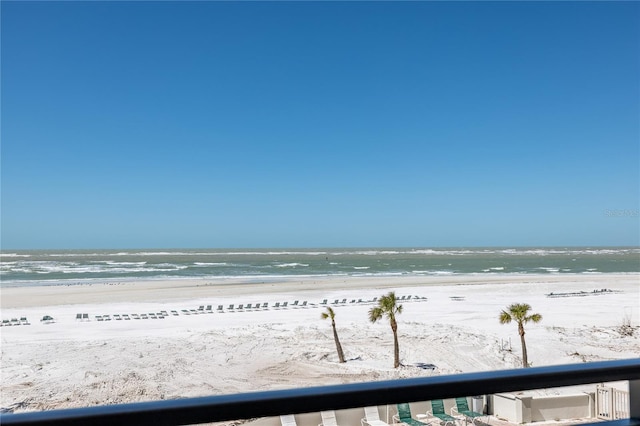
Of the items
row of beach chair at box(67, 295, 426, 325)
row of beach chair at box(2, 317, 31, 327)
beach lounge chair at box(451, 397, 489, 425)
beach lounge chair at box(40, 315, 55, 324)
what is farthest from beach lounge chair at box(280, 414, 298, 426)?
beach lounge chair at box(40, 315, 55, 324)

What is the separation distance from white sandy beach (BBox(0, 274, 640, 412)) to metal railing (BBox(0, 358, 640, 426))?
23.5ft

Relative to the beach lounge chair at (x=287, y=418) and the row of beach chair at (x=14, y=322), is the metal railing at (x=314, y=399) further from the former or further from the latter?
the row of beach chair at (x=14, y=322)

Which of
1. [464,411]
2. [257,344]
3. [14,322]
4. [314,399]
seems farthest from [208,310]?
[314,399]

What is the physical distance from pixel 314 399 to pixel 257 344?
1028 cm

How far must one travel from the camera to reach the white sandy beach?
Result: 8.05 meters

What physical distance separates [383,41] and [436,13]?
161 cm

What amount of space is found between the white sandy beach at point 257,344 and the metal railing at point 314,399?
7.18 metres

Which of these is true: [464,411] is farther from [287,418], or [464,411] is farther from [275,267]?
[275,267]

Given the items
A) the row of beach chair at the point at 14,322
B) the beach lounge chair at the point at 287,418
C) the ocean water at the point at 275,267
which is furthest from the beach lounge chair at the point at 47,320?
the beach lounge chair at the point at 287,418

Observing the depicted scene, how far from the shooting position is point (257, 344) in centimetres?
1064

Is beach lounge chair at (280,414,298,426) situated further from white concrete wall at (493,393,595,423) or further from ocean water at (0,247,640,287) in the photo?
ocean water at (0,247,640,287)

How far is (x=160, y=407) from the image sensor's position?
714mm

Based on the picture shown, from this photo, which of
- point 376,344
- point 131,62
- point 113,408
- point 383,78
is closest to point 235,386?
point 376,344

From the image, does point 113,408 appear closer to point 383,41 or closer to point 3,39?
point 3,39
